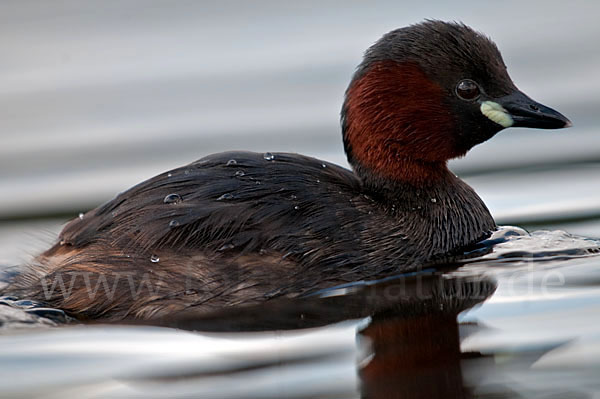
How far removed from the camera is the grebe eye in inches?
274

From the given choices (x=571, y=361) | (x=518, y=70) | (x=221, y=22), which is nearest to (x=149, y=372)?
(x=571, y=361)

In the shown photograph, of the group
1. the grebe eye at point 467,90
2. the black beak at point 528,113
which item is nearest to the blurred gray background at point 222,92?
the black beak at point 528,113

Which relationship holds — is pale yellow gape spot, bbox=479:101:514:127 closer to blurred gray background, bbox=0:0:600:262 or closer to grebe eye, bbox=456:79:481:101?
grebe eye, bbox=456:79:481:101

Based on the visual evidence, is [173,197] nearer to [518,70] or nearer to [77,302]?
A: [77,302]

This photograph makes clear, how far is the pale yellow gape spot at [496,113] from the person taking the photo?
6.97m

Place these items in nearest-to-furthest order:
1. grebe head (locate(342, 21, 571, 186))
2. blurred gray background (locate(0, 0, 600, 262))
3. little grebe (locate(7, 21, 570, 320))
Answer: little grebe (locate(7, 21, 570, 320)) < grebe head (locate(342, 21, 571, 186)) < blurred gray background (locate(0, 0, 600, 262))

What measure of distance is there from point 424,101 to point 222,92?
3.74 m

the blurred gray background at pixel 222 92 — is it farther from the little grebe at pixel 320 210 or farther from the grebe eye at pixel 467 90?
the grebe eye at pixel 467 90

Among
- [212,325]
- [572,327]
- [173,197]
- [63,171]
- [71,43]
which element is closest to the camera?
[572,327]

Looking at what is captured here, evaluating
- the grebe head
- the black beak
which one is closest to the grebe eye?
the grebe head

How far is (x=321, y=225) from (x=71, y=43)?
227 inches

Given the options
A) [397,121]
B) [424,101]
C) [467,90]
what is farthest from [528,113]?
[397,121]

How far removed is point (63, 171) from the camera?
8.99 meters

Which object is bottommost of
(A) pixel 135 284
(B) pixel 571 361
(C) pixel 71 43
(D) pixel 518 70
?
(B) pixel 571 361
